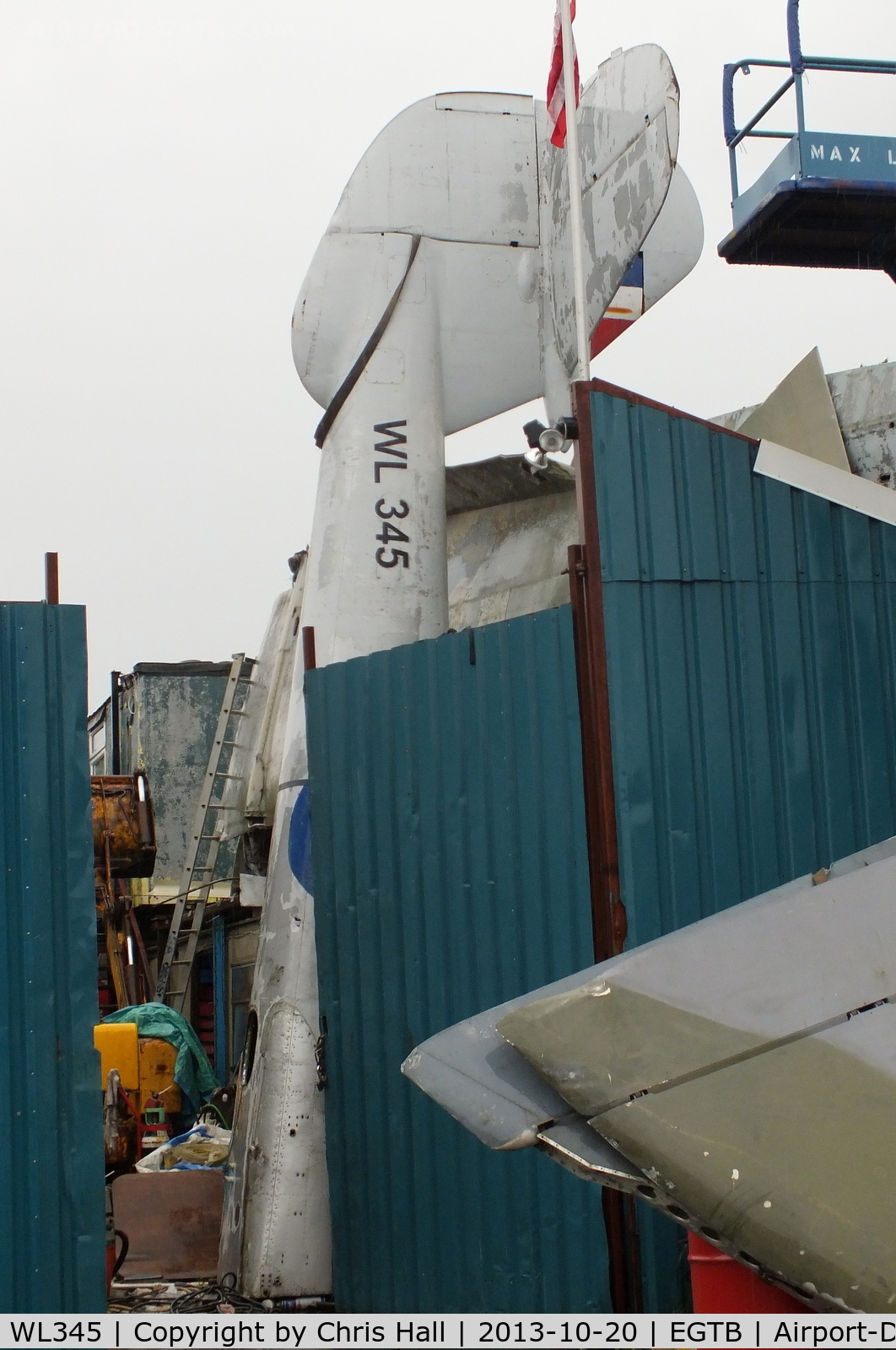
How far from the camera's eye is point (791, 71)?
12359 millimetres

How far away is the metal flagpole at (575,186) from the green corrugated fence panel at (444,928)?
77.5 inches

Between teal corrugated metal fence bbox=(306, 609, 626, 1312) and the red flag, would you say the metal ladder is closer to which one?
teal corrugated metal fence bbox=(306, 609, 626, 1312)

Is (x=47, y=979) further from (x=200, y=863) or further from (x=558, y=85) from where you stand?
(x=200, y=863)

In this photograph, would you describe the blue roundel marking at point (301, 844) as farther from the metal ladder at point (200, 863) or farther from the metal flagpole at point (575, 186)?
the metal ladder at point (200, 863)

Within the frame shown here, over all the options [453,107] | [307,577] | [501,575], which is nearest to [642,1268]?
[307,577]

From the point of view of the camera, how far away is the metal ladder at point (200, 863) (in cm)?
1736

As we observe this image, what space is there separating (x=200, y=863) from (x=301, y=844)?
9107 millimetres

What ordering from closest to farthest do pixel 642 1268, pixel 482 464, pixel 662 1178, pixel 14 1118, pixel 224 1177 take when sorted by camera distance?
pixel 662 1178 < pixel 14 1118 < pixel 642 1268 < pixel 224 1177 < pixel 482 464

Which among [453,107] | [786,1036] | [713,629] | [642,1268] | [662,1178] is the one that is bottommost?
[642,1268]

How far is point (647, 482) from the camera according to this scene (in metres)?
7.58

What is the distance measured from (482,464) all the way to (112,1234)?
6.67 meters

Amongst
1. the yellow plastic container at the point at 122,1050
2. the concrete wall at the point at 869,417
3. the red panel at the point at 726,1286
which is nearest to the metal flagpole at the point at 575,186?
the concrete wall at the point at 869,417

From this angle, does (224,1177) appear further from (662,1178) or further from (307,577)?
(662,1178)

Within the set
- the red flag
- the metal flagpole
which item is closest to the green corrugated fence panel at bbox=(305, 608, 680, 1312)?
the metal flagpole
